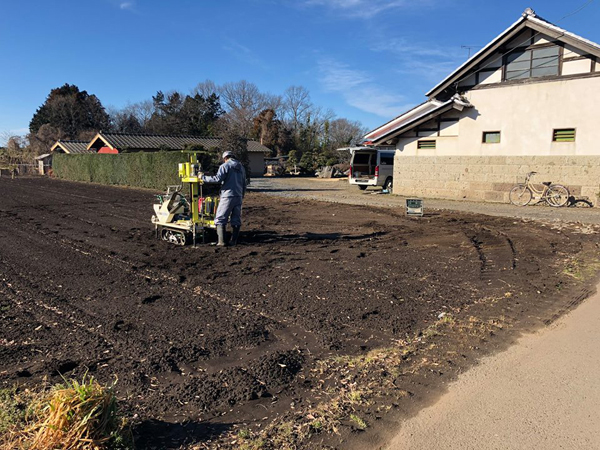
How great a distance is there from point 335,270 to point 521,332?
313 cm

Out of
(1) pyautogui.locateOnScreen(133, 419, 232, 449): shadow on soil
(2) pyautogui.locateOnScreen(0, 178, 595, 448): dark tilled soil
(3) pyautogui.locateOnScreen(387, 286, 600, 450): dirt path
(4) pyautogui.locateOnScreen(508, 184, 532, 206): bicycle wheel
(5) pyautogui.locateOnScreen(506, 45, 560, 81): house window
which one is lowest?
(3) pyautogui.locateOnScreen(387, 286, 600, 450): dirt path

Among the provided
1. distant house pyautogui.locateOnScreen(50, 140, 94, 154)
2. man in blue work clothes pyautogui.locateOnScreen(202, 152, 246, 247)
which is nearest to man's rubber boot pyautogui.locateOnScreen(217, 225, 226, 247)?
man in blue work clothes pyautogui.locateOnScreen(202, 152, 246, 247)

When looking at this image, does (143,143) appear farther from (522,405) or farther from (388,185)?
(522,405)

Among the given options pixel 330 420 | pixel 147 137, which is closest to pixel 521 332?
pixel 330 420

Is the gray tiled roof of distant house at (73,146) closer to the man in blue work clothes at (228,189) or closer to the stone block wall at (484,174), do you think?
the stone block wall at (484,174)

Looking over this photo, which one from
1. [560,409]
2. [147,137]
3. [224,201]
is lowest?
[560,409]

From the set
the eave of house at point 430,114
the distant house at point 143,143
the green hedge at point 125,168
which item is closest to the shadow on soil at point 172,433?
the eave of house at point 430,114

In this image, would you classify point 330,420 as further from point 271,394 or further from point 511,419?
point 511,419

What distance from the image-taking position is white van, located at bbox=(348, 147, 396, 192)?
75.5 feet

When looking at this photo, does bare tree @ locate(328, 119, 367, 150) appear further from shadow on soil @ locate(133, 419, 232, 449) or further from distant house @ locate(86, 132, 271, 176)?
shadow on soil @ locate(133, 419, 232, 449)

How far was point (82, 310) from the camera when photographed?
5.42 metres

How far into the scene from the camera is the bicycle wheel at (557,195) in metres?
16.0

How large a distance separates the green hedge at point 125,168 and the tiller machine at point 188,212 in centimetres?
Answer: 1449

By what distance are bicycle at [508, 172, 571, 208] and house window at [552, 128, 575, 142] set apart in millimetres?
1424
